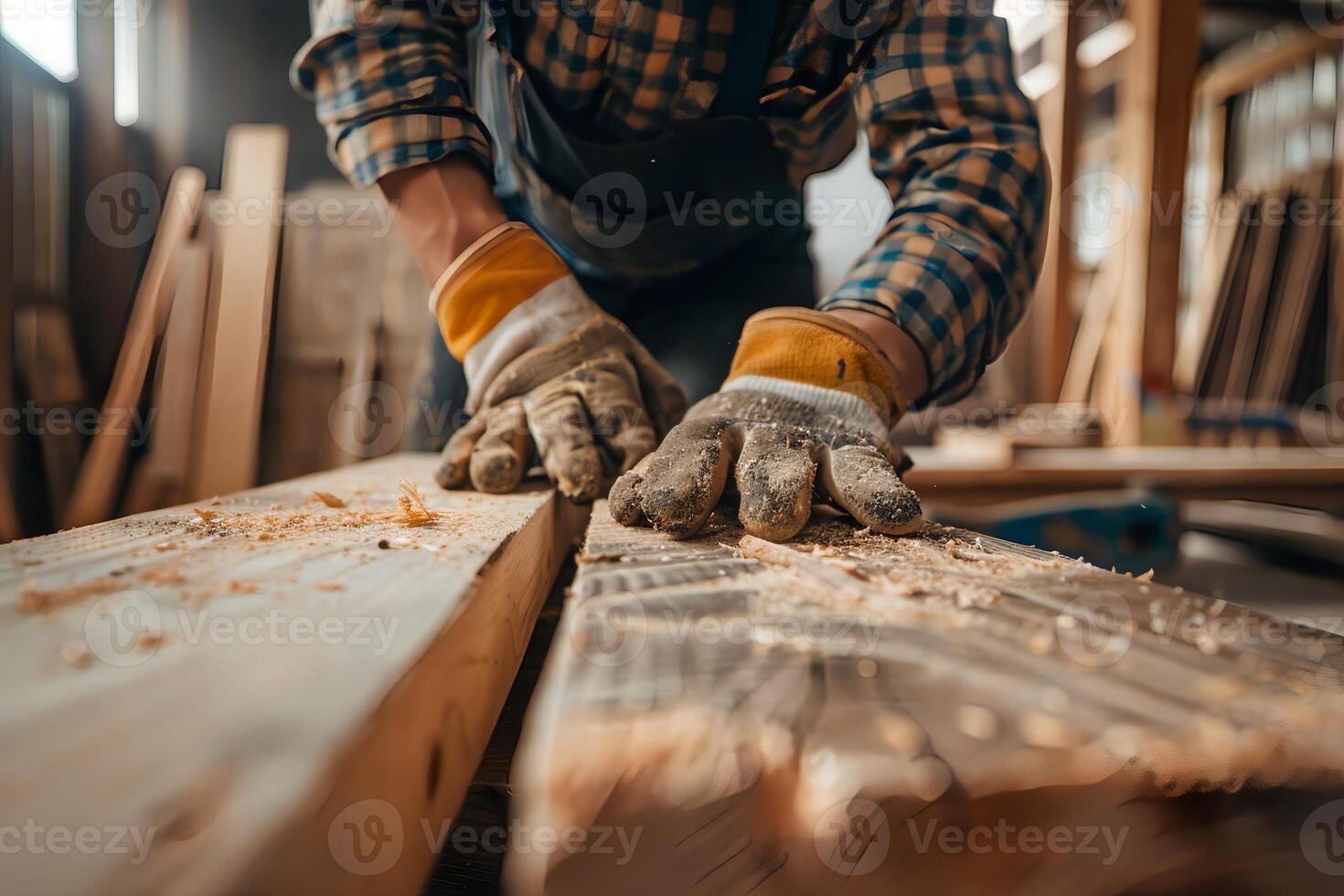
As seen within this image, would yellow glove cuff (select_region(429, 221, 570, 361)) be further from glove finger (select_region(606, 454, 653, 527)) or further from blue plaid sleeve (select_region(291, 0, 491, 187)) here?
glove finger (select_region(606, 454, 653, 527))

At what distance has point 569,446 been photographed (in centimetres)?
92

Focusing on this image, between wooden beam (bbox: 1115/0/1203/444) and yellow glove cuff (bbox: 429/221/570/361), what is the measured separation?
9.50ft

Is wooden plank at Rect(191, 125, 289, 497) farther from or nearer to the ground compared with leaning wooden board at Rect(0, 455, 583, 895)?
farther from the ground

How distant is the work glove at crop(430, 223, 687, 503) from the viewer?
942 mm

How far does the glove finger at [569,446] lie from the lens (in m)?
0.91

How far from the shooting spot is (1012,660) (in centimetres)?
36

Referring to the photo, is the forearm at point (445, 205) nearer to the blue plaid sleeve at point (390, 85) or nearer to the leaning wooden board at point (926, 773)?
the blue plaid sleeve at point (390, 85)

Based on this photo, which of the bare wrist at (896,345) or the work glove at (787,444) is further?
the bare wrist at (896,345)

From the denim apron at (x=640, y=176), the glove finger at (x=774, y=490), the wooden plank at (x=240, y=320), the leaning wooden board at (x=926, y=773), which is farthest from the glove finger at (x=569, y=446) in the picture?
the wooden plank at (x=240, y=320)

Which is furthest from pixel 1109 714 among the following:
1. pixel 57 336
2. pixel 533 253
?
pixel 57 336

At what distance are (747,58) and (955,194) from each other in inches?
18.4

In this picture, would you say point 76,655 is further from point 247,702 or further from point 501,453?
point 501,453

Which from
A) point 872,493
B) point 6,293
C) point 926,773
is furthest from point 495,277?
point 6,293

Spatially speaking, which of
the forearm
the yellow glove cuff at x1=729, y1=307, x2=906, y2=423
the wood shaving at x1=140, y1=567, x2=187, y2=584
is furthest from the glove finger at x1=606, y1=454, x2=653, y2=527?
the forearm
